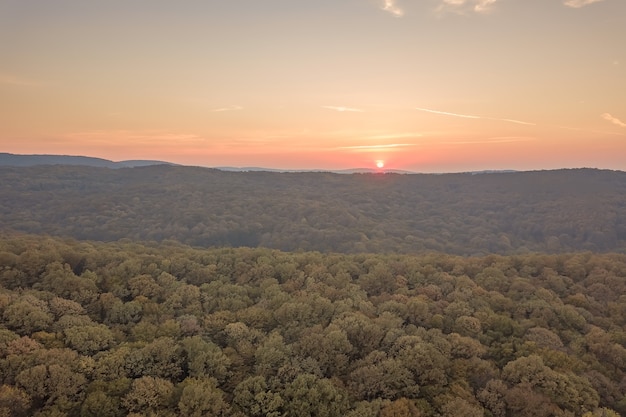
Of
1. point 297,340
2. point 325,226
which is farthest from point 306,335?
point 325,226

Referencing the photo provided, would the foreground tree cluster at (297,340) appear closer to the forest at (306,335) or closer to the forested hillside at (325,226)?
the forest at (306,335)

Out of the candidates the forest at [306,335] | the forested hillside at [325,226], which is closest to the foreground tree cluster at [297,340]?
the forest at [306,335]

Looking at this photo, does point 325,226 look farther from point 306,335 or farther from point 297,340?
point 306,335

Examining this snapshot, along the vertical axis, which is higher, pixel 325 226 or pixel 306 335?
pixel 306 335

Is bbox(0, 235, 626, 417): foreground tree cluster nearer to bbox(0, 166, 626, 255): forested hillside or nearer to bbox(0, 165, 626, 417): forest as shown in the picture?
bbox(0, 165, 626, 417): forest

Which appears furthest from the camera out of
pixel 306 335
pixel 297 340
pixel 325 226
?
pixel 325 226

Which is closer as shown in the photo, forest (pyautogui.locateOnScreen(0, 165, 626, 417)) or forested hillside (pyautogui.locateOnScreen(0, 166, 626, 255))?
forest (pyautogui.locateOnScreen(0, 165, 626, 417))

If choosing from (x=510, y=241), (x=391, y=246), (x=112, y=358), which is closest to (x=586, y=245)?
(x=510, y=241)

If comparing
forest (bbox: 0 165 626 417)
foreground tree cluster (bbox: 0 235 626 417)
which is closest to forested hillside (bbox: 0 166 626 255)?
forest (bbox: 0 165 626 417)
